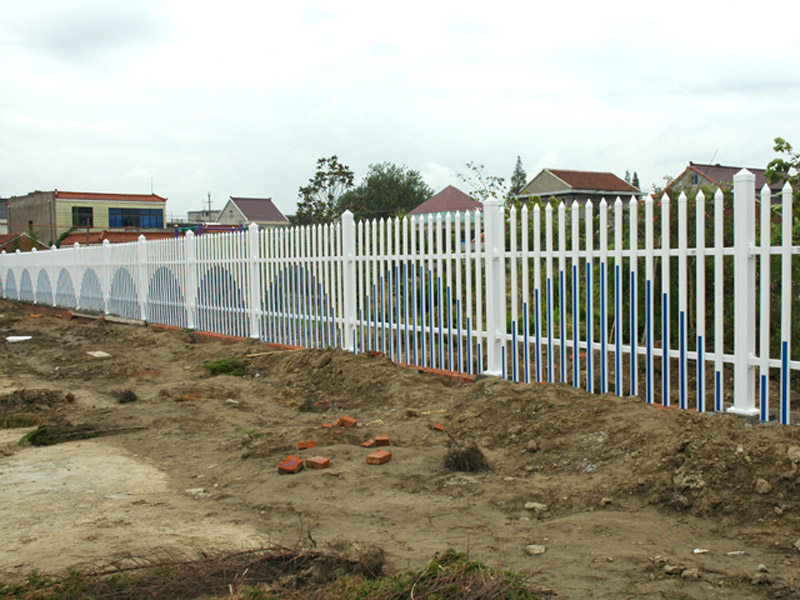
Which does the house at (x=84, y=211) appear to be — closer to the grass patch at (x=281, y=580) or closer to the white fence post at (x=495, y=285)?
the white fence post at (x=495, y=285)

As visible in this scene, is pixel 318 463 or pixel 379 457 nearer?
pixel 318 463

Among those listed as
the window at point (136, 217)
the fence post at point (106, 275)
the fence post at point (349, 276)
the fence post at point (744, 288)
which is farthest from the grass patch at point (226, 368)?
the window at point (136, 217)

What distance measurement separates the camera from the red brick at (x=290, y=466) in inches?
196

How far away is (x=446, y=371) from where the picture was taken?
7.86m

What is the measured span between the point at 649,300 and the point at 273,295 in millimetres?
6683

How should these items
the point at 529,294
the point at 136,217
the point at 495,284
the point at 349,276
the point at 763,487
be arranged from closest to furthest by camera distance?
the point at 763,487 < the point at 495,284 < the point at 529,294 < the point at 349,276 < the point at 136,217

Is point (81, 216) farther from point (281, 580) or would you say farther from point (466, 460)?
point (281, 580)

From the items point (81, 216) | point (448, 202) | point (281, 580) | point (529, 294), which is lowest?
point (281, 580)

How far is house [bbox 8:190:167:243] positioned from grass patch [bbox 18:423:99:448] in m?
48.6

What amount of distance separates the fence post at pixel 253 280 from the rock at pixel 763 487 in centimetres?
870

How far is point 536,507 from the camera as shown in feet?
13.8

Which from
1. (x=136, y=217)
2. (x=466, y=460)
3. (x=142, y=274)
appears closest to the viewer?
(x=466, y=460)

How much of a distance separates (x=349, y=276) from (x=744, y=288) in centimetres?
515

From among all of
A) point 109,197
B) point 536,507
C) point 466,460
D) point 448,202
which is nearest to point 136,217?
point 109,197
